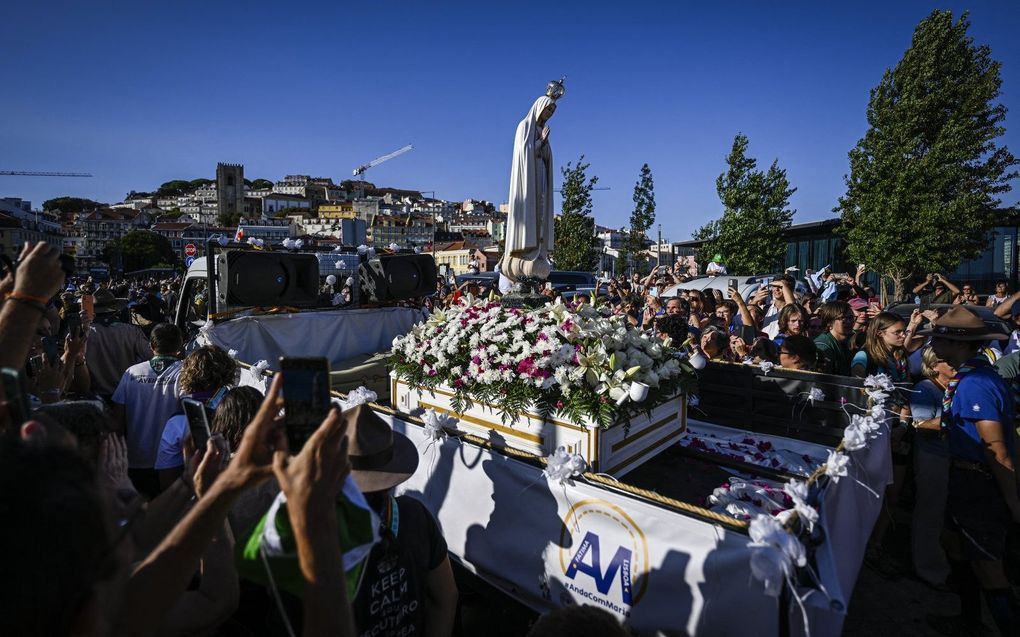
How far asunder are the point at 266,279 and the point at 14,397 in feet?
17.7

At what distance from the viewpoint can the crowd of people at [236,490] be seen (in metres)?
0.97

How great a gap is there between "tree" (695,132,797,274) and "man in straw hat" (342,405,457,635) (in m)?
27.1

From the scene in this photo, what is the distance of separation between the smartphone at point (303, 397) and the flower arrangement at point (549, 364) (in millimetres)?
1853

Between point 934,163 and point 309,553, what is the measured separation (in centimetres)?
2281

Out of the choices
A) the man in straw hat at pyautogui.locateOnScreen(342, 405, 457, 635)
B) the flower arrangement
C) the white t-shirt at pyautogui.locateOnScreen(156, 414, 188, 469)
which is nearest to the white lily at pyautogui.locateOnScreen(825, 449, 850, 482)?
the flower arrangement

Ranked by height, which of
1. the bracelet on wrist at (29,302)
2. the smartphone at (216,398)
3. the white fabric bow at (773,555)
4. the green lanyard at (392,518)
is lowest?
the white fabric bow at (773,555)

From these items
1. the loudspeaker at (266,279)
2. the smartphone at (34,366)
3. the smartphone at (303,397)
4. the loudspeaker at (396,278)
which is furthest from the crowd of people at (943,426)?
the loudspeaker at (396,278)

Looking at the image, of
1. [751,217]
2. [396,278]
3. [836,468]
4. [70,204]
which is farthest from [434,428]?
[70,204]

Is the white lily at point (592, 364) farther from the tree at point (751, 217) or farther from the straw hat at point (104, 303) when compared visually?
the tree at point (751, 217)

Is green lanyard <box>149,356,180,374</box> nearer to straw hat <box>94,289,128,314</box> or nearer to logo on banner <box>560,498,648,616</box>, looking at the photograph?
straw hat <box>94,289,128,314</box>

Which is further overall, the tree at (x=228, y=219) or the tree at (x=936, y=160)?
the tree at (x=228, y=219)

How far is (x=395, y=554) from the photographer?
1.83 m

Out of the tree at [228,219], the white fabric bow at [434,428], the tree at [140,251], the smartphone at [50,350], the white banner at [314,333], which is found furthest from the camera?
the tree at [228,219]

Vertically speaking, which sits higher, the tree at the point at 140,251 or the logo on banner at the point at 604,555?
the tree at the point at 140,251
